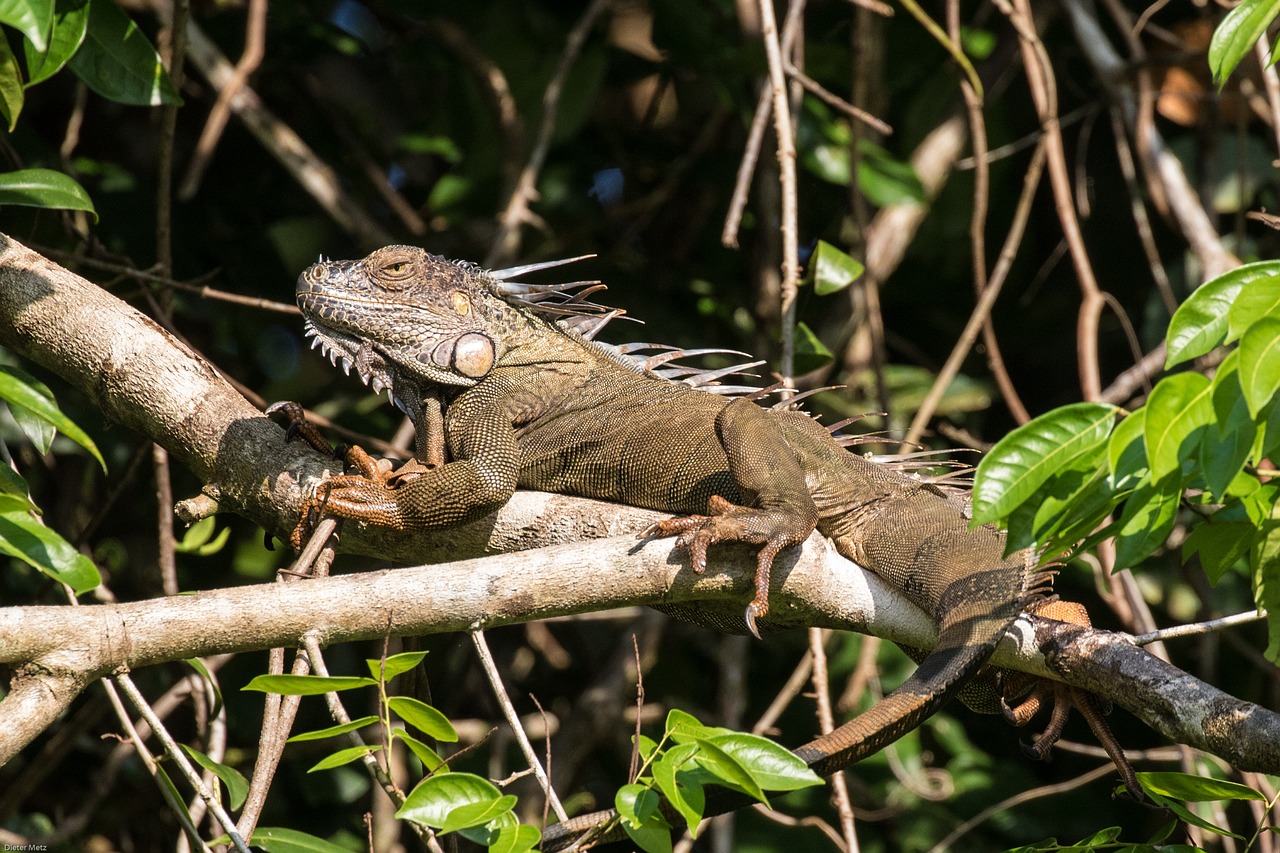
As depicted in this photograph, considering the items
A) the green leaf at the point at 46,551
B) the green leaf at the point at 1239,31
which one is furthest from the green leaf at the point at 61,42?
the green leaf at the point at 1239,31

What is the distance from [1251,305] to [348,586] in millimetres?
1677

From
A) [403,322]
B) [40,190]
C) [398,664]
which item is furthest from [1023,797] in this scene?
[40,190]

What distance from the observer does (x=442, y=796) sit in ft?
6.86

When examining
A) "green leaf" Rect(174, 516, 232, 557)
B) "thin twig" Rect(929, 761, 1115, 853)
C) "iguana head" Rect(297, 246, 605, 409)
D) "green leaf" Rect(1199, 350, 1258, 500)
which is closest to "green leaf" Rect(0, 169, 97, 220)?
"iguana head" Rect(297, 246, 605, 409)

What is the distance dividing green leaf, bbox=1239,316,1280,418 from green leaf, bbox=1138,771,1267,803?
873 millimetres

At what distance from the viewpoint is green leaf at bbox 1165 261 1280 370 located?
6.30 feet

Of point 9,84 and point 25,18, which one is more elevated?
point 25,18

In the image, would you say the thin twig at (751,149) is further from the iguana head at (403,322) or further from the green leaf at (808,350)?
the iguana head at (403,322)

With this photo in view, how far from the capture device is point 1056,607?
3043mm

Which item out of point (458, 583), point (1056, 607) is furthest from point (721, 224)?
point (458, 583)

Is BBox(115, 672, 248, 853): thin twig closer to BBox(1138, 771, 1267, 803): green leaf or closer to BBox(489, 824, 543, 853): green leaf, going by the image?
BBox(489, 824, 543, 853): green leaf

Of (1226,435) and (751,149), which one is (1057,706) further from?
(751,149)

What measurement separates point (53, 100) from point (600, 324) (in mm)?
3404

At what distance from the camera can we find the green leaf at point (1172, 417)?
1901mm
